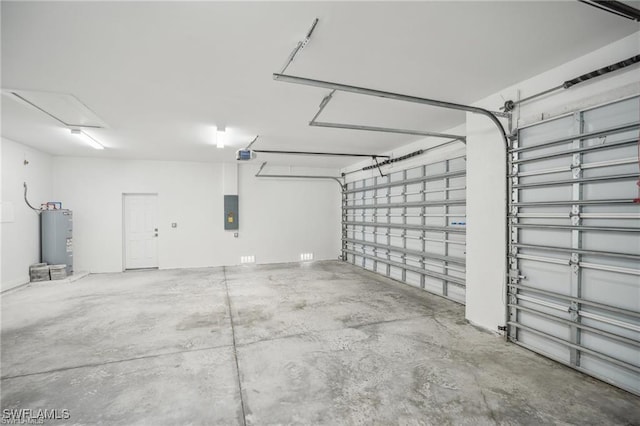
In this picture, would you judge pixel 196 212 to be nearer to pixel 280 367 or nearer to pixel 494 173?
pixel 280 367

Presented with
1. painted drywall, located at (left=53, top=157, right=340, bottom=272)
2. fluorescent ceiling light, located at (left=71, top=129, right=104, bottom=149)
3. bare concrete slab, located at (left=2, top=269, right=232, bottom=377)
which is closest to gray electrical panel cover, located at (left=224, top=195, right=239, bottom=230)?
painted drywall, located at (left=53, top=157, right=340, bottom=272)

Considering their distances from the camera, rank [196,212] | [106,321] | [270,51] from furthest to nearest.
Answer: [196,212]
[106,321]
[270,51]

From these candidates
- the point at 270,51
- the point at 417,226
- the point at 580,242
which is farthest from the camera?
the point at 417,226

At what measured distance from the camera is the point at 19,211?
5949 millimetres

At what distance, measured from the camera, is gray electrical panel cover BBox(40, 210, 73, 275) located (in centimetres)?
657

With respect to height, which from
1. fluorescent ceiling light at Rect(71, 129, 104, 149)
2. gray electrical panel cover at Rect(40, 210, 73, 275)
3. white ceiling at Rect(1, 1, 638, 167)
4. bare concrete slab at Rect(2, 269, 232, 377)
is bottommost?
bare concrete slab at Rect(2, 269, 232, 377)

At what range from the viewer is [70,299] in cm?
517

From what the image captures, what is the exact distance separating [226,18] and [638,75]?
135 inches

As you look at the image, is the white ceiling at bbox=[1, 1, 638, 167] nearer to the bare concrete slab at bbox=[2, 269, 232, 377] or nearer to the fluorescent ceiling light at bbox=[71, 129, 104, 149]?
the fluorescent ceiling light at bbox=[71, 129, 104, 149]

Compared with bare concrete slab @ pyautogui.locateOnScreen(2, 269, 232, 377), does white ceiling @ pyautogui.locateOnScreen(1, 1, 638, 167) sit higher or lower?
higher

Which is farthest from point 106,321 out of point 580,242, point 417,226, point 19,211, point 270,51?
point 580,242

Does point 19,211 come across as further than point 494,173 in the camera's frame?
Yes

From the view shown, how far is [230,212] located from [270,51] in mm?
6173

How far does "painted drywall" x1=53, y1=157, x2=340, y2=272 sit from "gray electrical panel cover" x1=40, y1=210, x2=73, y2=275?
66cm
